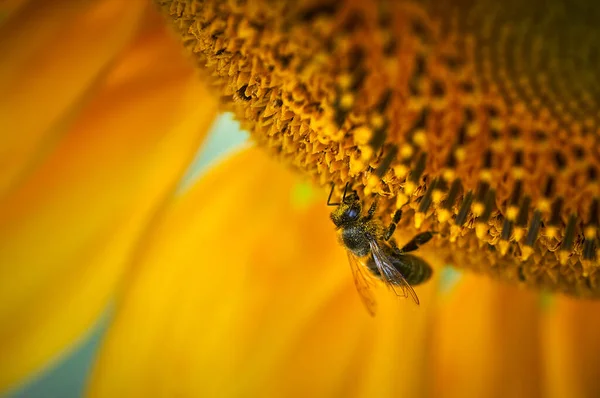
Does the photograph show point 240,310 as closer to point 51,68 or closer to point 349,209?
point 349,209

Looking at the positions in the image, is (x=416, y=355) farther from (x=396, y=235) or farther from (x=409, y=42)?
(x=409, y=42)

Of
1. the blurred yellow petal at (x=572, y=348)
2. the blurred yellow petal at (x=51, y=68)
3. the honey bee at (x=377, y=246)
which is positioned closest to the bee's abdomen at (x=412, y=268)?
the honey bee at (x=377, y=246)

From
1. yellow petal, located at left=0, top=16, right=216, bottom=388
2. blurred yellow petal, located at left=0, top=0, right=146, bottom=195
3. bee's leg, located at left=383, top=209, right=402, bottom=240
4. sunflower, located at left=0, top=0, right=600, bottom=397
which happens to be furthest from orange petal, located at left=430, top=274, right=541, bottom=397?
blurred yellow petal, located at left=0, top=0, right=146, bottom=195

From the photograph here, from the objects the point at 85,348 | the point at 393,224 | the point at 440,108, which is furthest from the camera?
the point at 85,348

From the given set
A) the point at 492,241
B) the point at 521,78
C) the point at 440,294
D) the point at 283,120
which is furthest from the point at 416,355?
the point at 521,78

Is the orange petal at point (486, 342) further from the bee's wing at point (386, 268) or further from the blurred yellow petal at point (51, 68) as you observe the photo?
the blurred yellow petal at point (51, 68)

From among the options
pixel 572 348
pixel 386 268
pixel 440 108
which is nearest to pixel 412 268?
pixel 386 268

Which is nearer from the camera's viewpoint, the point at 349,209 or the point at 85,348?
the point at 349,209
